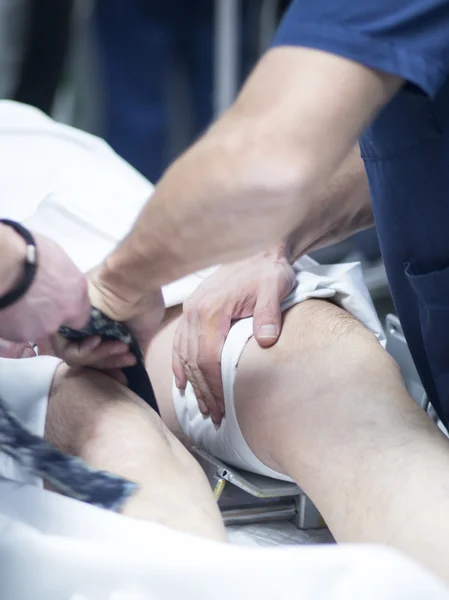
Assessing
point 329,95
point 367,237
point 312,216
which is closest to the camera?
point 329,95

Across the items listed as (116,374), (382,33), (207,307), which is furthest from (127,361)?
(382,33)

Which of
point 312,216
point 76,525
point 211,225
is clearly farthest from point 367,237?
point 76,525

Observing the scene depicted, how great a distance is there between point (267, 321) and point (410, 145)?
291mm

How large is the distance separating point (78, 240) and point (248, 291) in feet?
1.16

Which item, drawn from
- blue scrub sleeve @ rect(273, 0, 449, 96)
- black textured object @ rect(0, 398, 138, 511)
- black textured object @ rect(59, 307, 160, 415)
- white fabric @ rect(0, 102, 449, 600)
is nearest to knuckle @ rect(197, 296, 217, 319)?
black textured object @ rect(59, 307, 160, 415)

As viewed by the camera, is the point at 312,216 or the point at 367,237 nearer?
the point at 312,216

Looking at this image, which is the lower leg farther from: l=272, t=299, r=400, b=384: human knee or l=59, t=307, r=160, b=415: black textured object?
l=59, t=307, r=160, b=415: black textured object

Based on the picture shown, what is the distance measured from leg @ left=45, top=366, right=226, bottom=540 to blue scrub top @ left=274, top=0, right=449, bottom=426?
1.19 feet

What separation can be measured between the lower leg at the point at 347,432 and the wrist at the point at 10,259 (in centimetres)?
34

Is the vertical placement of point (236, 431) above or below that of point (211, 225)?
below

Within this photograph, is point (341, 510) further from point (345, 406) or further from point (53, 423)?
point (53, 423)

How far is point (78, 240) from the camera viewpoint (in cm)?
133

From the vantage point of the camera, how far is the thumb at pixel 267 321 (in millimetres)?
1062

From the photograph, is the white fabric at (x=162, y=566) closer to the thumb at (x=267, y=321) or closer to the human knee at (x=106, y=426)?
the human knee at (x=106, y=426)
